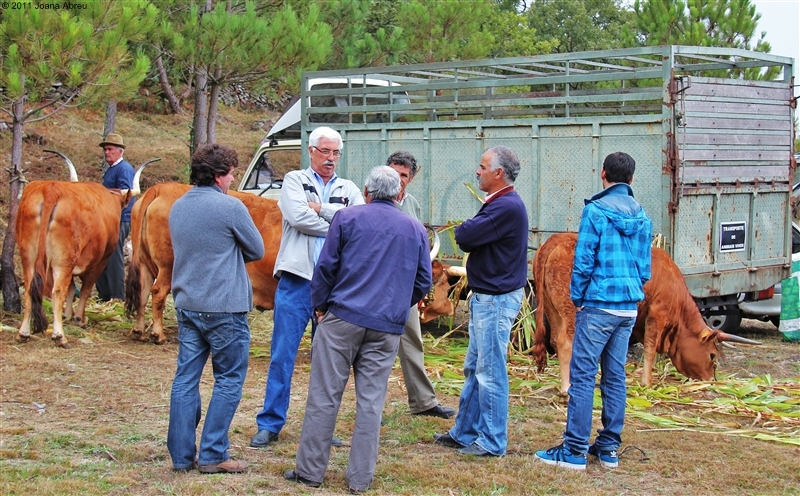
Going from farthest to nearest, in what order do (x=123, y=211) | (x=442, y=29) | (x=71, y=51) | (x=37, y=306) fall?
(x=442, y=29), (x=123, y=211), (x=71, y=51), (x=37, y=306)

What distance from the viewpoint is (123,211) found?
10.8m

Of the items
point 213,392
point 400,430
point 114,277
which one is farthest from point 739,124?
point 114,277

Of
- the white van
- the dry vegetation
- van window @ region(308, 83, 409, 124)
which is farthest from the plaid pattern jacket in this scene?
van window @ region(308, 83, 409, 124)

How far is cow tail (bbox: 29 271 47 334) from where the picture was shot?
863cm

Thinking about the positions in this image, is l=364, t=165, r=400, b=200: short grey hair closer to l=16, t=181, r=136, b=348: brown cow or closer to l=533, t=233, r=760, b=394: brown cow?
l=533, t=233, r=760, b=394: brown cow

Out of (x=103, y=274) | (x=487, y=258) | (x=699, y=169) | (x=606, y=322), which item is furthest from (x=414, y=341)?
(x=103, y=274)

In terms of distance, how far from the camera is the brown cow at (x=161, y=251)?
8.73 metres

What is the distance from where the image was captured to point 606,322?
536 cm

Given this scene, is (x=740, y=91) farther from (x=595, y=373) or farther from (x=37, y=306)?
(x=37, y=306)

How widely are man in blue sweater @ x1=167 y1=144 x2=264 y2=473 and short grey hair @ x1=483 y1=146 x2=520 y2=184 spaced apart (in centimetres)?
146

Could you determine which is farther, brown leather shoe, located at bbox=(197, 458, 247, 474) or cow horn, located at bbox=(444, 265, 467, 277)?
cow horn, located at bbox=(444, 265, 467, 277)

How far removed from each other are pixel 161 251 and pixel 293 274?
11.5 ft

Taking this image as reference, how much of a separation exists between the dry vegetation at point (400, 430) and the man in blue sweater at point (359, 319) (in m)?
0.22

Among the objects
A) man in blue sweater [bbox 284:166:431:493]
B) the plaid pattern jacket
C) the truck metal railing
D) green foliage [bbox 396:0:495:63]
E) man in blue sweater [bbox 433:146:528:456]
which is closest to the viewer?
man in blue sweater [bbox 284:166:431:493]
